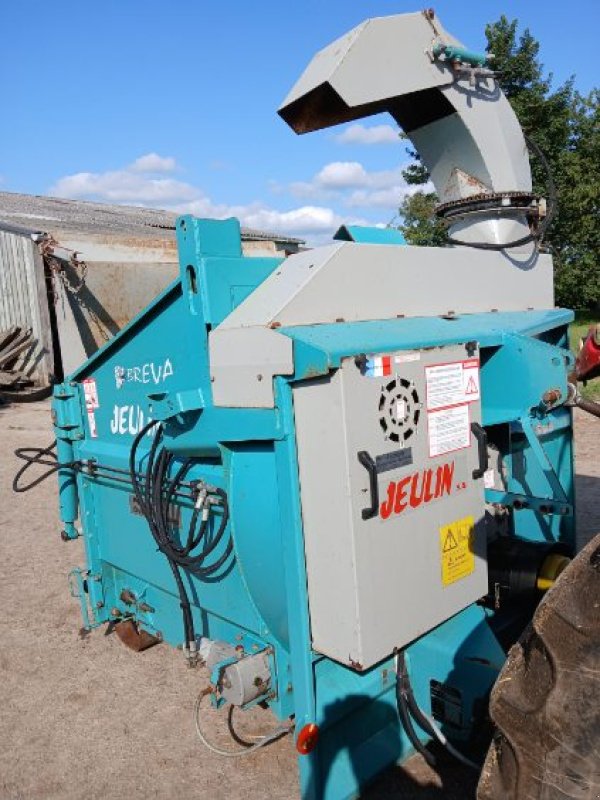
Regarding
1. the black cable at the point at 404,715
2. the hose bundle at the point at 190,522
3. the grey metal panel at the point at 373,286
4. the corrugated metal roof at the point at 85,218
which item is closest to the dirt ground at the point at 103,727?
the black cable at the point at 404,715

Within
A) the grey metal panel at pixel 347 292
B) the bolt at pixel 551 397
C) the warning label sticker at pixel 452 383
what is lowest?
the bolt at pixel 551 397

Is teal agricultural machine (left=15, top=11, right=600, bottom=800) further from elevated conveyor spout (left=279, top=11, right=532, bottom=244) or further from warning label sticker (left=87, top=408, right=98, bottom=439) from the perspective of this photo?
warning label sticker (left=87, top=408, right=98, bottom=439)

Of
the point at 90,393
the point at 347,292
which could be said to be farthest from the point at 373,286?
the point at 90,393

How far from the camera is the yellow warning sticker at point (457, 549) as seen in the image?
6.89 feet

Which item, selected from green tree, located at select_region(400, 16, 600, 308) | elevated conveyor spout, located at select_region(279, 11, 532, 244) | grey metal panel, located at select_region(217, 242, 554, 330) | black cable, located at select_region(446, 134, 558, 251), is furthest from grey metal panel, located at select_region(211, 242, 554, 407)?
green tree, located at select_region(400, 16, 600, 308)

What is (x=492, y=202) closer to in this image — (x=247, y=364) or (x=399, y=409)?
(x=399, y=409)

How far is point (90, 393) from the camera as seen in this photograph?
3.18 metres

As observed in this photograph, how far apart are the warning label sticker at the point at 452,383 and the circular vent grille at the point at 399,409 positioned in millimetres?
77

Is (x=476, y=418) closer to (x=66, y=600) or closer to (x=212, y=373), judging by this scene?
(x=212, y=373)

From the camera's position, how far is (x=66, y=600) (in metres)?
4.07

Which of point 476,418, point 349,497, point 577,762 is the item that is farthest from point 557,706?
point 476,418

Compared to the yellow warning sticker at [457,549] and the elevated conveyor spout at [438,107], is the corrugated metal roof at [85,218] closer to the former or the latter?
the elevated conveyor spout at [438,107]

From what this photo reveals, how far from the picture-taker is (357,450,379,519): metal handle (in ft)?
5.92

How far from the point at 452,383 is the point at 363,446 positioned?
0.46m
